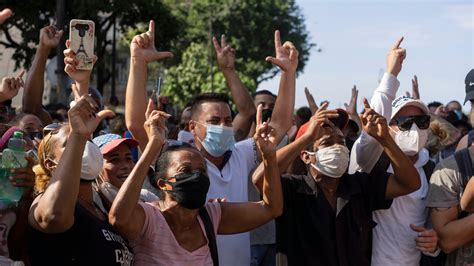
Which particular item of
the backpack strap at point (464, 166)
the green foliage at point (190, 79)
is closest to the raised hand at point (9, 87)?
the backpack strap at point (464, 166)

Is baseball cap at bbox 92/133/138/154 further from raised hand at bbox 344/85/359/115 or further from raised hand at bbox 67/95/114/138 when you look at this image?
raised hand at bbox 344/85/359/115

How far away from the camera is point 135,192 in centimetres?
398

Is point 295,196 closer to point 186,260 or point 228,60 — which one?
point 186,260

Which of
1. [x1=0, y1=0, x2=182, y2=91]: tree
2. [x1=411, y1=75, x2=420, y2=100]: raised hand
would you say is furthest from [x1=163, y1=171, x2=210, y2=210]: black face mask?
[x1=0, y1=0, x2=182, y2=91]: tree

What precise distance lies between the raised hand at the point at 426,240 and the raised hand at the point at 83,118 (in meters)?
2.27

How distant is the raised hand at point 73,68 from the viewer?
4.55 meters

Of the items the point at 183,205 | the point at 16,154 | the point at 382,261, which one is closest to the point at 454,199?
the point at 382,261

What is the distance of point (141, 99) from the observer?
16.6 ft

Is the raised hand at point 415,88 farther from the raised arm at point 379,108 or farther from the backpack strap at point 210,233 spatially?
the backpack strap at point 210,233

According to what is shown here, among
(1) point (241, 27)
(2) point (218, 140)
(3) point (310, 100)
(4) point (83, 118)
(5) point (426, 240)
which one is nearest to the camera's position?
(4) point (83, 118)

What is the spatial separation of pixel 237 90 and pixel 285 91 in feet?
2.29

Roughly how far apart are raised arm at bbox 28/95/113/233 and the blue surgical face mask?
5.97ft

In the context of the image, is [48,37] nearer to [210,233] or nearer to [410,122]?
[210,233]

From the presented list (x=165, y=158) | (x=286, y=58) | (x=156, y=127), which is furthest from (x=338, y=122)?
(x=156, y=127)
